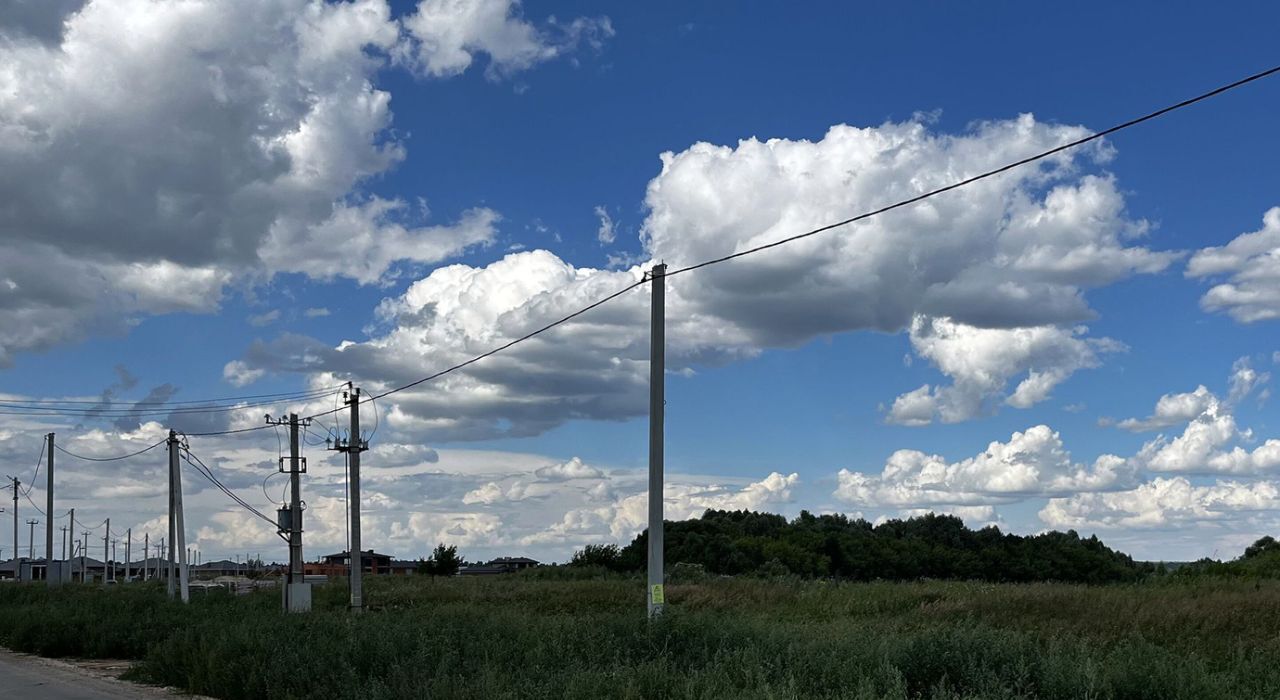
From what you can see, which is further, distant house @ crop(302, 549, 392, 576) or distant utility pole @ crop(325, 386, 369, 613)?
distant house @ crop(302, 549, 392, 576)

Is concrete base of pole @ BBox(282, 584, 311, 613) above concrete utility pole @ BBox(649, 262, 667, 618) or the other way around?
the other way around

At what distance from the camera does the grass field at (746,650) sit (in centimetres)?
1348

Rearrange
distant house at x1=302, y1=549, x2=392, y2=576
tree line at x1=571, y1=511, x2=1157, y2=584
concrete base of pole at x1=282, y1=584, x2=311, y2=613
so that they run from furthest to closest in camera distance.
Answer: distant house at x1=302, y1=549, x2=392, y2=576, tree line at x1=571, y1=511, x2=1157, y2=584, concrete base of pole at x1=282, y1=584, x2=311, y2=613

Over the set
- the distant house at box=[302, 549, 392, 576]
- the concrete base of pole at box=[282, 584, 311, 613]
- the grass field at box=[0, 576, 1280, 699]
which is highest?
the grass field at box=[0, 576, 1280, 699]

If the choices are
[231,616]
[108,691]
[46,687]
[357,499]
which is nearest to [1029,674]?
[108,691]

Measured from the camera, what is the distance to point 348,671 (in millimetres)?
15898

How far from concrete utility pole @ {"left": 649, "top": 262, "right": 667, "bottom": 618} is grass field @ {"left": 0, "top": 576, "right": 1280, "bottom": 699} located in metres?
0.70

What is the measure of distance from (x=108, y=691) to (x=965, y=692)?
49.0 ft

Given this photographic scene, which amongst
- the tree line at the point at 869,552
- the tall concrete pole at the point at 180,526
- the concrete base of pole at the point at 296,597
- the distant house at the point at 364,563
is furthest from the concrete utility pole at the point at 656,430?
the distant house at the point at 364,563

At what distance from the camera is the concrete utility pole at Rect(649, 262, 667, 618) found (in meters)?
21.0

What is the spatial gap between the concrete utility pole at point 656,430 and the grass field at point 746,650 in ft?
2.30

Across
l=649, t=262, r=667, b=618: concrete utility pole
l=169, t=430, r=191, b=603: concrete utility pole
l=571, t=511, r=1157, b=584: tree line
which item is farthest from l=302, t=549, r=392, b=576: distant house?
l=649, t=262, r=667, b=618: concrete utility pole

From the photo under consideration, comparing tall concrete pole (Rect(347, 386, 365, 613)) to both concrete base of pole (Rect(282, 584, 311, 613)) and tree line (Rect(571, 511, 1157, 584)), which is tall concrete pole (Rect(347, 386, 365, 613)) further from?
tree line (Rect(571, 511, 1157, 584))

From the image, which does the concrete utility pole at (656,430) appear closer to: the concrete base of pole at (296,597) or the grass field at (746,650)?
the grass field at (746,650)
